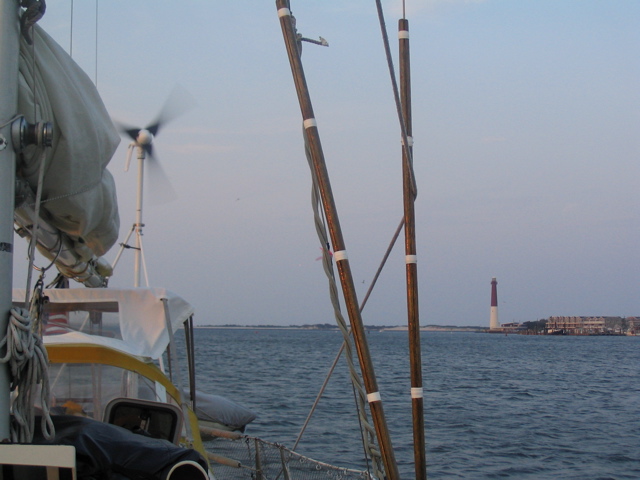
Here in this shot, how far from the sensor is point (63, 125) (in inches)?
149

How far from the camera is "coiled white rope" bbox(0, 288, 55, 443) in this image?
11.0 ft

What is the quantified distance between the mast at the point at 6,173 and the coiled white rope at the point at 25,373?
6 centimetres

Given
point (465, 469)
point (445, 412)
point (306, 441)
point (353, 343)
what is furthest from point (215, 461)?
point (445, 412)

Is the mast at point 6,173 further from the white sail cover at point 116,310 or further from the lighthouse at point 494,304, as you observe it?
the lighthouse at point 494,304

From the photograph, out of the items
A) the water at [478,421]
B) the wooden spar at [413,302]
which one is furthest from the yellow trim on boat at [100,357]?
the water at [478,421]

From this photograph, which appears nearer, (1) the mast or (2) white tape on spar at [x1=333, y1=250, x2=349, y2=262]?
(1) the mast

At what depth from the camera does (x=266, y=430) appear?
80.8 feet

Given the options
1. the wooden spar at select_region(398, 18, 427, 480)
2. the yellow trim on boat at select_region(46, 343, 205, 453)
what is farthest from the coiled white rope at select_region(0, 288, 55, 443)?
the yellow trim on boat at select_region(46, 343, 205, 453)

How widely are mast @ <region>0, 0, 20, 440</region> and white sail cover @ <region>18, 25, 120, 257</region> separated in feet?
0.52

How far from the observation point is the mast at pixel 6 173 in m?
3.38

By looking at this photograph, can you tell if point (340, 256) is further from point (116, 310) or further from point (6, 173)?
point (116, 310)

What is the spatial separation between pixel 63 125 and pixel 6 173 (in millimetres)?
497

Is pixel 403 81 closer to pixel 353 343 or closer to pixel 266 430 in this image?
pixel 353 343

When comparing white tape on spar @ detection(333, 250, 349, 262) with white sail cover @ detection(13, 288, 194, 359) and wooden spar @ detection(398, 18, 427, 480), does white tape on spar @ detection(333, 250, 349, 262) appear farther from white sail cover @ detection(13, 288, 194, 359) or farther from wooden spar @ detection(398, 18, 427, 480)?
white sail cover @ detection(13, 288, 194, 359)
